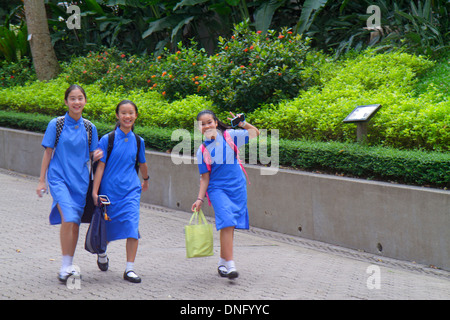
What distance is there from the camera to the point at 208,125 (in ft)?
18.4

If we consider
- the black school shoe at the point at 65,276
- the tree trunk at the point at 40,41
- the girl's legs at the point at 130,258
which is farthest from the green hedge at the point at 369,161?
the tree trunk at the point at 40,41

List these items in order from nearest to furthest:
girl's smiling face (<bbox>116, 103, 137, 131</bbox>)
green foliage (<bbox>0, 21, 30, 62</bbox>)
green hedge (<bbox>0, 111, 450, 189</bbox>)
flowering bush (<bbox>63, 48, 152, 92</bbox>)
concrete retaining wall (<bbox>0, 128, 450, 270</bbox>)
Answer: girl's smiling face (<bbox>116, 103, 137, 131</bbox>) → concrete retaining wall (<bbox>0, 128, 450, 270</bbox>) → green hedge (<bbox>0, 111, 450, 189</bbox>) → flowering bush (<bbox>63, 48, 152, 92</bbox>) → green foliage (<bbox>0, 21, 30, 62</bbox>)

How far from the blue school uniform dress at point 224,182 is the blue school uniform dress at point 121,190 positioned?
0.68m

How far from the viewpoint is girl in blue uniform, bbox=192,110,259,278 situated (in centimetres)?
558

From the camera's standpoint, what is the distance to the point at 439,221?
6.26m

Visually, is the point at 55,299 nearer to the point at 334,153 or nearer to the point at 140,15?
the point at 334,153

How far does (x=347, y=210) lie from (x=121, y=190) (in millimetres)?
3007

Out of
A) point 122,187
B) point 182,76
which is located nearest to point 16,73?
point 182,76

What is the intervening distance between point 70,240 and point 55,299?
706mm

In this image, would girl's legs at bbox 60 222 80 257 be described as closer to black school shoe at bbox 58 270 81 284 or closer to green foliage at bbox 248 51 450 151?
black school shoe at bbox 58 270 81 284

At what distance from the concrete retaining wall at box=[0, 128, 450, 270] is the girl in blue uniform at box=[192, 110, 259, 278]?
6.31 ft

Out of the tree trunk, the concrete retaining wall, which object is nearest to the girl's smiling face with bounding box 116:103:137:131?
the concrete retaining wall

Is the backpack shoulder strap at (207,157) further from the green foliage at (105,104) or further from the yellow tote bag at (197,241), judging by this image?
the green foliage at (105,104)

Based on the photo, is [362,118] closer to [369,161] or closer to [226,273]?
[369,161]
